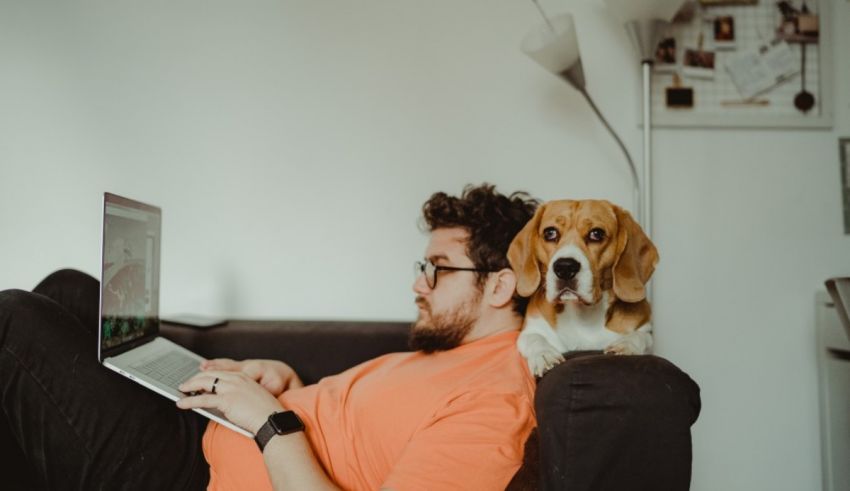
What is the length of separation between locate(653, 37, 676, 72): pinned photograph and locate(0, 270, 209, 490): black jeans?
181 cm

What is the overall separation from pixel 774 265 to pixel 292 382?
64.0 inches

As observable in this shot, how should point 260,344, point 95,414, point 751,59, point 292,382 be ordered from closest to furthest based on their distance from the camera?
point 95,414, point 292,382, point 260,344, point 751,59

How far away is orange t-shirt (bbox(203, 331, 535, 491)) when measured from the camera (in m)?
0.95

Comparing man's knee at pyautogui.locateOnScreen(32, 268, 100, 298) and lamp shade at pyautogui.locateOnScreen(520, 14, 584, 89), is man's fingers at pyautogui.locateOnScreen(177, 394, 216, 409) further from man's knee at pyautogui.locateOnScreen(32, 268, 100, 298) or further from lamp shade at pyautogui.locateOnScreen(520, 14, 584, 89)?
lamp shade at pyautogui.locateOnScreen(520, 14, 584, 89)

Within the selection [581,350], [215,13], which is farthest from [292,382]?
[215,13]

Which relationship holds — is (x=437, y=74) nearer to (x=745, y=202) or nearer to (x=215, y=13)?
(x=215, y=13)

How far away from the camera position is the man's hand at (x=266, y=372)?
1.45 meters

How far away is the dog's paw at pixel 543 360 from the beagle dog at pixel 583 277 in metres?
0.02

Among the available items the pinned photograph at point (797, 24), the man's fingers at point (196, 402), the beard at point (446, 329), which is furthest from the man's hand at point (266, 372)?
the pinned photograph at point (797, 24)

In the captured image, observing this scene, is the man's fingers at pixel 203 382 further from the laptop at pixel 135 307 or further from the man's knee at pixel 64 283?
the man's knee at pixel 64 283

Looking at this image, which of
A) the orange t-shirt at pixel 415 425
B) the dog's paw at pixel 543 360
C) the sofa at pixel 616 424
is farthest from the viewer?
the dog's paw at pixel 543 360

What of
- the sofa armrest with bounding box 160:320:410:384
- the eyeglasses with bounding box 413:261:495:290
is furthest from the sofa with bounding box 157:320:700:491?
the sofa armrest with bounding box 160:320:410:384

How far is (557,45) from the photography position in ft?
5.37

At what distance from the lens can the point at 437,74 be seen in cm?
201
